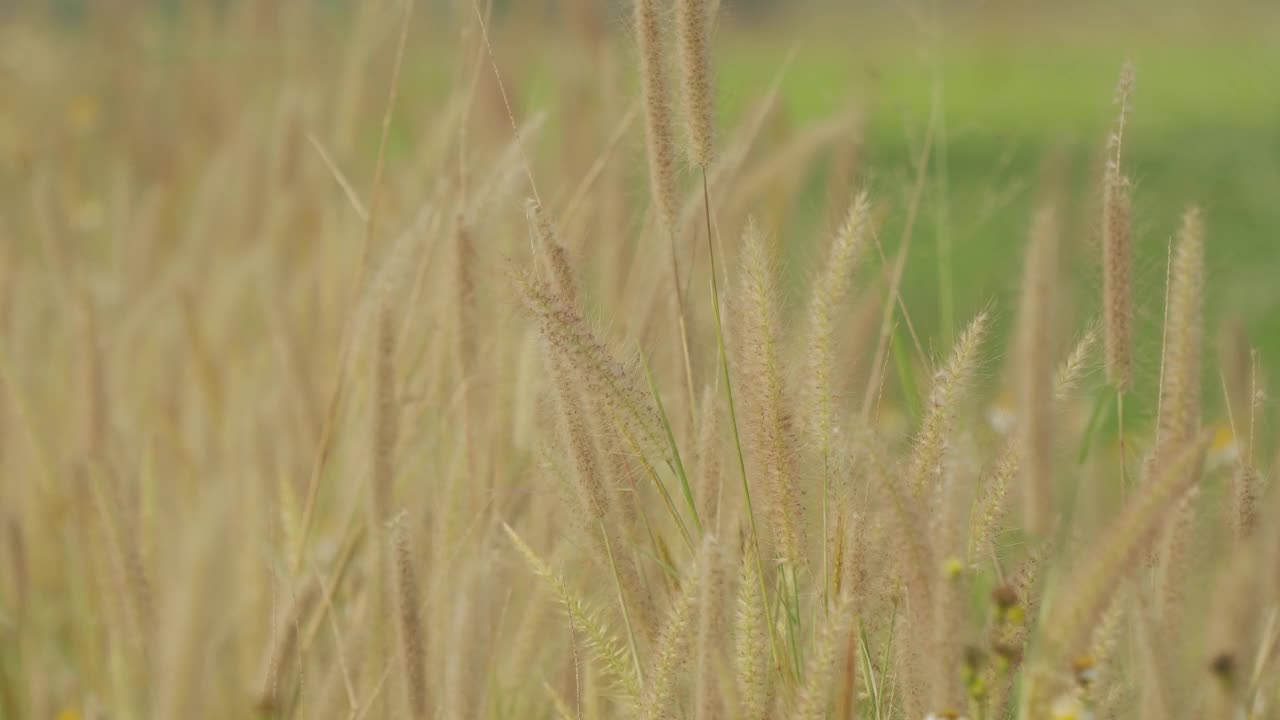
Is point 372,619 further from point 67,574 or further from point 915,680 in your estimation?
point 67,574

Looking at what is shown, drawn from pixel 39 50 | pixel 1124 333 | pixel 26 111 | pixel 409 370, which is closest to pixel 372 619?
pixel 409 370

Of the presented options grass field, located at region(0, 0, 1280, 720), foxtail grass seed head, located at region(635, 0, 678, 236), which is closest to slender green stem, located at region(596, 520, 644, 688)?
grass field, located at region(0, 0, 1280, 720)

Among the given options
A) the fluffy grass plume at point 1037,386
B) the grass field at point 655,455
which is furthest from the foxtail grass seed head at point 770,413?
the fluffy grass plume at point 1037,386

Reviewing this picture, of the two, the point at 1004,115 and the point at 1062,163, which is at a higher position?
the point at 1004,115

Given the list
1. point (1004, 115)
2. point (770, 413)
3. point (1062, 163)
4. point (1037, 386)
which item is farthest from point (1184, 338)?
point (1004, 115)

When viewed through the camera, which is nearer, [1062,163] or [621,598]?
[621,598]

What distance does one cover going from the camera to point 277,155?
1.52m

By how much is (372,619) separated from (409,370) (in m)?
0.23

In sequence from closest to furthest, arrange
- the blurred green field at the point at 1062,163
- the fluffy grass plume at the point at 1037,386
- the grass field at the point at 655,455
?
the grass field at the point at 655,455 → the fluffy grass plume at the point at 1037,386 → the blurred green field at the point at 1062,163

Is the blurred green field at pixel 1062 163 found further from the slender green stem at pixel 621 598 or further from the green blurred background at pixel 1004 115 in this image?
the slender green stem at pixel 621 598

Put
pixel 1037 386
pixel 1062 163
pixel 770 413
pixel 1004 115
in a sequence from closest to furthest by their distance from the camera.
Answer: pixel 770 413 → pixel 1037 386 → pixel 1062 163 → pixel 1004 115

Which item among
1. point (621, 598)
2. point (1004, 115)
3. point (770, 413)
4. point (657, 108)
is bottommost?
point (621, 598)

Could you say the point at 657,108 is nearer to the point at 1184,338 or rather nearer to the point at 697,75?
the point at 697,75

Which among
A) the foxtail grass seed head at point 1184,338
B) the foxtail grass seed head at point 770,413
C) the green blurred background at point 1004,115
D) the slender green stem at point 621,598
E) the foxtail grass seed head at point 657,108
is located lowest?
the slender green stem at point 621,598
